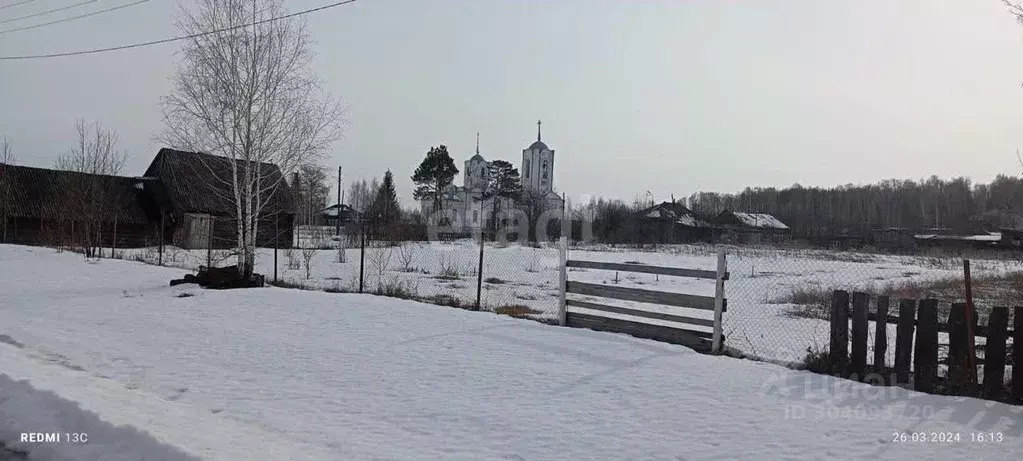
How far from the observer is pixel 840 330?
278 inches

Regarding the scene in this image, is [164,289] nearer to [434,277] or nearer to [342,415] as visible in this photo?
[434,277]

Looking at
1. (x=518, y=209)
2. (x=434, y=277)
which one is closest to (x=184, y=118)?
(x=434, y=277)

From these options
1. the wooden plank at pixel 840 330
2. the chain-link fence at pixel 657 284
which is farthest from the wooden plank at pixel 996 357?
the chain-link fence at pixel 657 284

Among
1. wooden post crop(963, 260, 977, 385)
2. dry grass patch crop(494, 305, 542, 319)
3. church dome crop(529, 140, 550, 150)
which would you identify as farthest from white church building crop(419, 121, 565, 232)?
wooden post crop(963, 260, 977, 385)

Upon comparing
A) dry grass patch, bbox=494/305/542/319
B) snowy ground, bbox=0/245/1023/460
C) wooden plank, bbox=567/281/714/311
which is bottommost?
snowy ground, bbox=0/245/1023/460

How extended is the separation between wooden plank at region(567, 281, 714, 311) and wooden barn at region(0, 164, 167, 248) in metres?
20.9

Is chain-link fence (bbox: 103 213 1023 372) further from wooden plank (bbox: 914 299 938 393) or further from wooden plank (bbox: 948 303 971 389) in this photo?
wooden plank (bbox: 948 303 971 389)

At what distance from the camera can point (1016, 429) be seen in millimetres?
5254

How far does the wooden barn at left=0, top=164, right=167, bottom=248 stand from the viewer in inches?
965

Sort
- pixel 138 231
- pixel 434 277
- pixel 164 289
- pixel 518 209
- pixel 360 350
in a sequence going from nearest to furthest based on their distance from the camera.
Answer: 1. pixel 360 350
2. pixel 164 289
3. pixel 434 277
4. pixel 138 231
5. pixel 518 209

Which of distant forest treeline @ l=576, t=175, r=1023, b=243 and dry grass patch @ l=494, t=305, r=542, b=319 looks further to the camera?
distant forest treeline @ l=576, t=175, r=1023, b=243

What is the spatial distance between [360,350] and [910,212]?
109 m

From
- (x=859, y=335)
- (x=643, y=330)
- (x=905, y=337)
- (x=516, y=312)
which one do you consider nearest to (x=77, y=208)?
(x=516, y=312)

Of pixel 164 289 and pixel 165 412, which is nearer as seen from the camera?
pixel 165 412
